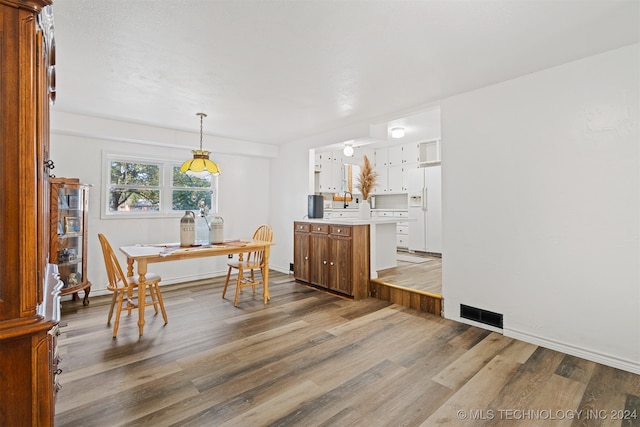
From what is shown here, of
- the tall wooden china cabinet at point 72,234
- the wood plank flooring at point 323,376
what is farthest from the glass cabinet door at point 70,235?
the wood plank flooring at point 323,376

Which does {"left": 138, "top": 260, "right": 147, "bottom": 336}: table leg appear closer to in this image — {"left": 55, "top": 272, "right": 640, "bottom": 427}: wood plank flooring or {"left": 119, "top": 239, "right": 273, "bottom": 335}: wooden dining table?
{"left": 119, "top": 239, "right": 273, "bottom": 335}: wooden dining table

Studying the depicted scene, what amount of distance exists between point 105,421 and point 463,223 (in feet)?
10.6

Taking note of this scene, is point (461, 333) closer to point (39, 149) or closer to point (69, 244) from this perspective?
point (39, 149)

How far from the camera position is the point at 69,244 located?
3.81 meters

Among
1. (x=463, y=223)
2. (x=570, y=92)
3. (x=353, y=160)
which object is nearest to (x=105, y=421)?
(x=463, y=223)

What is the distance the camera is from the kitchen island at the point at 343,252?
3992 mm

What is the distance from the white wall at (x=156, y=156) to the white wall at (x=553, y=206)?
355 centimetres

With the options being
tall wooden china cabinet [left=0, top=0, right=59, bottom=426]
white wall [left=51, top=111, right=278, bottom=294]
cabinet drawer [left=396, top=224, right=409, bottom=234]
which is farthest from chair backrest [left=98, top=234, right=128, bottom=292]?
cabinet drawer [left=396, top=224, right=409, bottom=234]

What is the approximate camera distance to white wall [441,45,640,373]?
2279mm

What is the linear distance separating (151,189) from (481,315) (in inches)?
186

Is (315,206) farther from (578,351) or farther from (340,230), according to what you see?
(578,351)

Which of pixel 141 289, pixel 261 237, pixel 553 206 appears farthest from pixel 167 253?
pixel 553 206

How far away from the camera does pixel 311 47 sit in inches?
87.1

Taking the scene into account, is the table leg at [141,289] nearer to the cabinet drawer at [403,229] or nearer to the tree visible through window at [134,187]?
the tree visible through window at [134,187]
